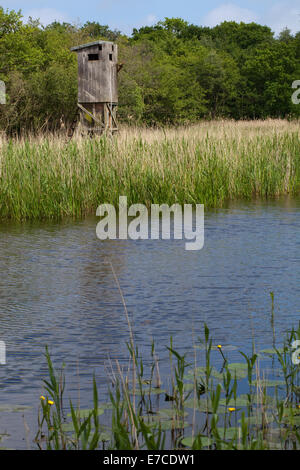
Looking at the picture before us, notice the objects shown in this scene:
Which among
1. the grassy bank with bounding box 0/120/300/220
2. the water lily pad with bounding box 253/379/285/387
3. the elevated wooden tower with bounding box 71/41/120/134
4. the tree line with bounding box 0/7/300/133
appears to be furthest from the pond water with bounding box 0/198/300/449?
the elevated wooden tower with bounding box 71/41/120/134

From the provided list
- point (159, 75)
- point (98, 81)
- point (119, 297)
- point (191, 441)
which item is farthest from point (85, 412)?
point (159, 75)

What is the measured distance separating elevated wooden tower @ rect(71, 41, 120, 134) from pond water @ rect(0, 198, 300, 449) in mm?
10268

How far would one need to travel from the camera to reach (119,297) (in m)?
6.15

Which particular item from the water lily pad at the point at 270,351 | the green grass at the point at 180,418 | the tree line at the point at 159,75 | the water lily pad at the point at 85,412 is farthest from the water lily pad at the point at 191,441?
the tree line at the point at 159,75

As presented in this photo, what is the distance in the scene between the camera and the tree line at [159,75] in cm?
2875

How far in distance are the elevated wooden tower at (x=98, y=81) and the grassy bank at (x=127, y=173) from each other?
22.3 ft

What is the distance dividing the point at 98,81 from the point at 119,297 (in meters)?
14.2

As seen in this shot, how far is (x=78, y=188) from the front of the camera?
1092 centimetres

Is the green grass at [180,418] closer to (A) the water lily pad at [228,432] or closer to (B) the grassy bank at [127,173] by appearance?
(A) the water lily pad at [228,432]

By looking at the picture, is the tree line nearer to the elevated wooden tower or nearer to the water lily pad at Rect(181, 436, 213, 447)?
the elevated wooden tower

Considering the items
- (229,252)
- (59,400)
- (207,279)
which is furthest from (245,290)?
(59,400)

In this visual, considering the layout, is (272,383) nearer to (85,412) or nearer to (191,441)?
(191,441)

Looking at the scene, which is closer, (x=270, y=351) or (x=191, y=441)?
(x=191, y=441)

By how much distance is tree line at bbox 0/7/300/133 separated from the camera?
94.3ft
